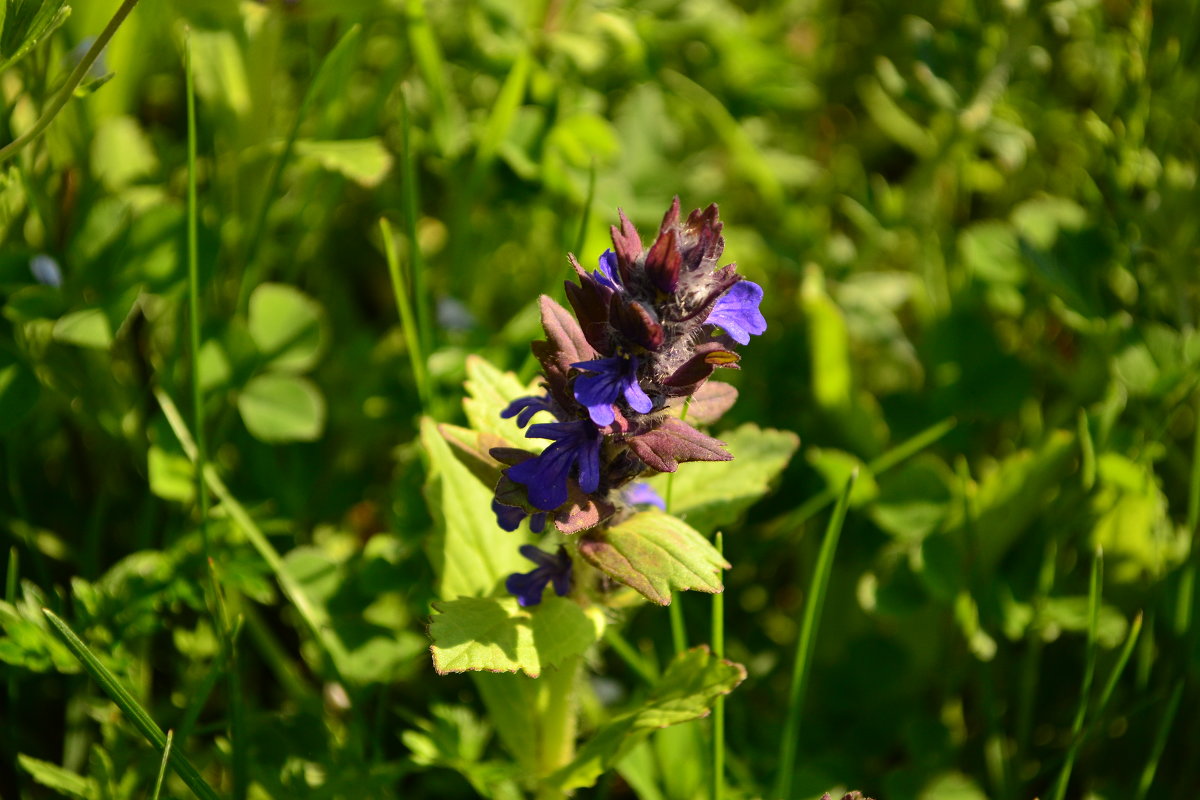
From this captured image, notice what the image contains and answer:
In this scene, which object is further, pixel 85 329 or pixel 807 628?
pixel 85 329

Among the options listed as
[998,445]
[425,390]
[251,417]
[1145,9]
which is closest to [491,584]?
[425,390]

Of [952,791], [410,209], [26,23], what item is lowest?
[952,791]

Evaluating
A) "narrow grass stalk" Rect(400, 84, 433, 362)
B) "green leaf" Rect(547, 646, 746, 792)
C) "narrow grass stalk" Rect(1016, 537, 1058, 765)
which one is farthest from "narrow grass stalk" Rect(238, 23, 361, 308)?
"narrow grass stalk" Rect(1016, 537, 1058, 765)

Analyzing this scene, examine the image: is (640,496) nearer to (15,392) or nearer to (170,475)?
(170,475)

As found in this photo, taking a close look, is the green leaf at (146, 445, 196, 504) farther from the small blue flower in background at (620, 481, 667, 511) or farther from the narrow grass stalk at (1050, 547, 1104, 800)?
the narrow grass stalk at (1050, 547, 1104, 800)

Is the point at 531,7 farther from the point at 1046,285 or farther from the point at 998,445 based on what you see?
the point at 998,445

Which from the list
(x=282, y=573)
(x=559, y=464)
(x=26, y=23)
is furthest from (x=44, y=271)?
(x=559, y=464)

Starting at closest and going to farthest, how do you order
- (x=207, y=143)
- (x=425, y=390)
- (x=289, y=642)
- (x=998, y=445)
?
(x=425, y=390), (x=289, y=642), (x=207, y=143), (x=998, y=445)

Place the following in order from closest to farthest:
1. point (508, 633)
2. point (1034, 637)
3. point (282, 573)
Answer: point (508, 633), point (282, 573), point (1034, 637)
